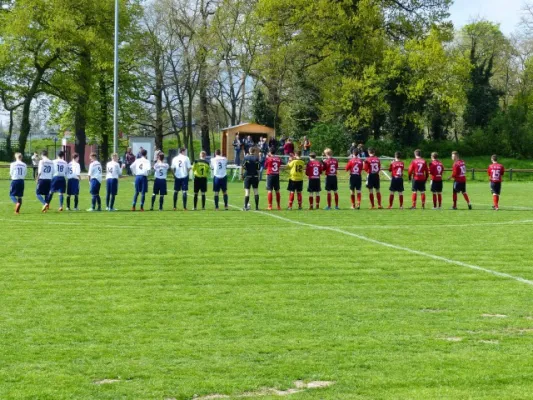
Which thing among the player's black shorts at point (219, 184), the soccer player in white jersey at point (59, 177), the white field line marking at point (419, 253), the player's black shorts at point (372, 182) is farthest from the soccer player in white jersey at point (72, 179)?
the player's black shorts at point (372, 182)

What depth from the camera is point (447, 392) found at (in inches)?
263

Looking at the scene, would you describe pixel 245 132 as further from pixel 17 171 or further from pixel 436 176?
pixel 17 171

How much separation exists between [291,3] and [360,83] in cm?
738

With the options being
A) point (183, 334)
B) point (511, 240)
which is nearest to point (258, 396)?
point (183, 334)

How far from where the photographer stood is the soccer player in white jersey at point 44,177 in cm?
2544

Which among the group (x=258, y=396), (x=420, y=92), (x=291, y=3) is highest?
(x=291, y=3)

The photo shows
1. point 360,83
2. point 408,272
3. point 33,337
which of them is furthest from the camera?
point 360,83

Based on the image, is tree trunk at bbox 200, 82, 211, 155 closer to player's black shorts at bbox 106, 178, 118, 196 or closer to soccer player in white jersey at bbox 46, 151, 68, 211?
player's black shorts at bbox 106, 178, 118, 196

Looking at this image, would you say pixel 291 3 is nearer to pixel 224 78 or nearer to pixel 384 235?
pixel 224 78

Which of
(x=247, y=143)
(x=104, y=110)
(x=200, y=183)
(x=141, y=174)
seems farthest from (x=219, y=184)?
(x=104, y=110)

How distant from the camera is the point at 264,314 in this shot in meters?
9.76

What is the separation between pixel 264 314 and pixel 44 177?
17.3m

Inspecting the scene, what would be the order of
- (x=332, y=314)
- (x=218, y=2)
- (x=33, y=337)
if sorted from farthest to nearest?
(x=218, y=2) → (x=332, y=314) → (x=33, y=337)

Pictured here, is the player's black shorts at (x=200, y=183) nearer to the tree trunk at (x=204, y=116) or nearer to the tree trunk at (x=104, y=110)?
the tree trunk at (x=104, y=110)
